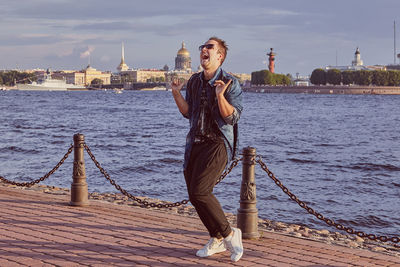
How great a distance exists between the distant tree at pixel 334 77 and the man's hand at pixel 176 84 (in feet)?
475

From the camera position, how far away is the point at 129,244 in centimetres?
577

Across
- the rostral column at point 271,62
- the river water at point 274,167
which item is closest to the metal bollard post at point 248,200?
the river water at point 274,167

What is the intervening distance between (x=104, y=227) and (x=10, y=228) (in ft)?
3.00

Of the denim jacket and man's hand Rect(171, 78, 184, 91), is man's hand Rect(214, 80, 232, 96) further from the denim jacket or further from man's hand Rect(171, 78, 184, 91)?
man's hand Rect(171, 78, 184, 91)

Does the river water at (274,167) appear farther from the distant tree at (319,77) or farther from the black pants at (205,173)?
the distant tree at (319,77)

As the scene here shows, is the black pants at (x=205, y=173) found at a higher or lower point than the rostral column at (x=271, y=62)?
lower

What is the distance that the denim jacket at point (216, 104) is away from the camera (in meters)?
4.92

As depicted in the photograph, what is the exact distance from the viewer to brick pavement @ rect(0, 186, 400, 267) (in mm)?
5250

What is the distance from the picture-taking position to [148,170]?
56.9 feet

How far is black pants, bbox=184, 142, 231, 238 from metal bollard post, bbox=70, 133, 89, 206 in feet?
9.81

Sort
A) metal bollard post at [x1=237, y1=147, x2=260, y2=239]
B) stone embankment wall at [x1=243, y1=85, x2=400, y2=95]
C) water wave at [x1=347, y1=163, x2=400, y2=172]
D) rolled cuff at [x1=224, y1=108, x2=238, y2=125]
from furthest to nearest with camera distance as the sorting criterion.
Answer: stone embankment wall at [x1=243, y1=85, x2=400, y2=95] < water wave at [x1=347, y1=163, x2=400, y2=172] < metal bollard post at [x1=237, y1=147, x2=260, y2=239] < rolled cuff at [x1=224, y1=108, x2=238, y2=125]

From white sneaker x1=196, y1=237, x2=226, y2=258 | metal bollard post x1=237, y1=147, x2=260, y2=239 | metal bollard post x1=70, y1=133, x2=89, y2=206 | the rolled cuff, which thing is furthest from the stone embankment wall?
the rolled cuff

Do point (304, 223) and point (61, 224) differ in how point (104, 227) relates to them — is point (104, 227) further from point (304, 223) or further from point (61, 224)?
point (304, 223)

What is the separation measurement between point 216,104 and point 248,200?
1.56 meters
